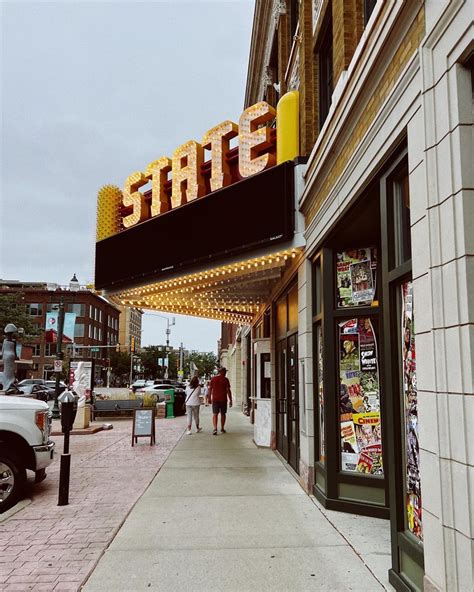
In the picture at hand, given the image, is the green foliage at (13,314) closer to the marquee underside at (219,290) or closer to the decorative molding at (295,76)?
the marquee underside at (219,290)

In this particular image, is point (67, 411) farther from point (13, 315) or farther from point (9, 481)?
point (13, 315)

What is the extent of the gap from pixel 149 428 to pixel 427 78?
438 inches

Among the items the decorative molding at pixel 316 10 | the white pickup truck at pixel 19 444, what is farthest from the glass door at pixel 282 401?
the decorative molding at pixel 316 10

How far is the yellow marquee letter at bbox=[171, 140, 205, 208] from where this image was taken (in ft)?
35.8

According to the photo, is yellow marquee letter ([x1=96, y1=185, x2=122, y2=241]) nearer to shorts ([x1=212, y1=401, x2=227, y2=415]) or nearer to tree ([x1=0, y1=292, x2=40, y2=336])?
shorts ([x1=212, y1=401, x2=227, y2=415])

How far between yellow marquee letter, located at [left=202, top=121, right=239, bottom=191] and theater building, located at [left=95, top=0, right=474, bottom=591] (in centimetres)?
7

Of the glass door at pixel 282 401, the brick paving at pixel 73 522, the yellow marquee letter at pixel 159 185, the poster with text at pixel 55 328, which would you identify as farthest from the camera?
the poster with text at pixel 55 328

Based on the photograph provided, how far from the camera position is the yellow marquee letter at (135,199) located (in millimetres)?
12531

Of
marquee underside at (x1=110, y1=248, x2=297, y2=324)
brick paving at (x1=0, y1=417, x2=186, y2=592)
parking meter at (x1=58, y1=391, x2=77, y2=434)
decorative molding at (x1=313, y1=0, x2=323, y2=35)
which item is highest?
decorative molding at (x1=313, y1=0, x2=323, y2=35)

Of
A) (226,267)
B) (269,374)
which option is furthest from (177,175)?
(269,374)

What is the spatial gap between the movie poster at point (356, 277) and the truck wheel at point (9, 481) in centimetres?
481

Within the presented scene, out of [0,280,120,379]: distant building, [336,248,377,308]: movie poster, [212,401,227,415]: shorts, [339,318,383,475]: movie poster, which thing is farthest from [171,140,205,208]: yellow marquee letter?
[0,280,120,379]: distant building

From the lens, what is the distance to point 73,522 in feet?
20.5

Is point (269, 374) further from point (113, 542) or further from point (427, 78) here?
point (427, 78)
